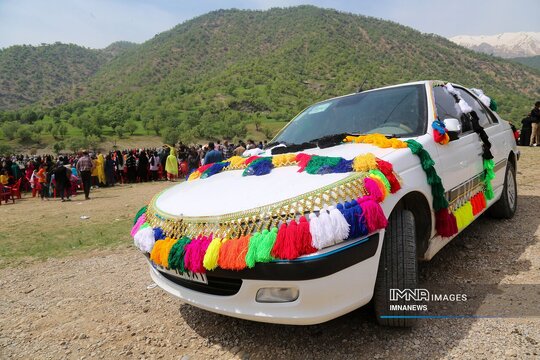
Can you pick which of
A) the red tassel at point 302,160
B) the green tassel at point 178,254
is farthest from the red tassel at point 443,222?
the green tassel at point 178,254

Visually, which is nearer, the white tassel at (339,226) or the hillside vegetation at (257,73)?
the white tassel at (339,226)

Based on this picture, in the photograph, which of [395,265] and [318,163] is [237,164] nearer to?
[318,163]

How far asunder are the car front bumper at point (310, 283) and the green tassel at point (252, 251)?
2.0 inches

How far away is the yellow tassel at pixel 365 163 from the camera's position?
2.24 metres

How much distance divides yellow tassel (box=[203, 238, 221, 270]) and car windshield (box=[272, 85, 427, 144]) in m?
1.73

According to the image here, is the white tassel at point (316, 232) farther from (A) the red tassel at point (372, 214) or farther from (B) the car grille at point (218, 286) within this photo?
(B) the car grille at point (218, 286)

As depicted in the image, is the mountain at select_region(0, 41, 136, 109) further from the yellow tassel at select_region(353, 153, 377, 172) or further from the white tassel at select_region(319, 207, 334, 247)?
the white tassel at select_region(319, 207, 334, 247)

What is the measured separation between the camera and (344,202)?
2049mm

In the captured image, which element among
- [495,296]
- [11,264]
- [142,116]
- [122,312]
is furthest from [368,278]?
[142,116]

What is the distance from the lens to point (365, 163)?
2262 mm

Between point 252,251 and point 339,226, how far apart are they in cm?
46

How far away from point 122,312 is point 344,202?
90.0 inches

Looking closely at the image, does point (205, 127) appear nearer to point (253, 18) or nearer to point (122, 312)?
point (122, 312)

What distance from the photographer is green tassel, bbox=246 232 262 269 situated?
6.34 feet
